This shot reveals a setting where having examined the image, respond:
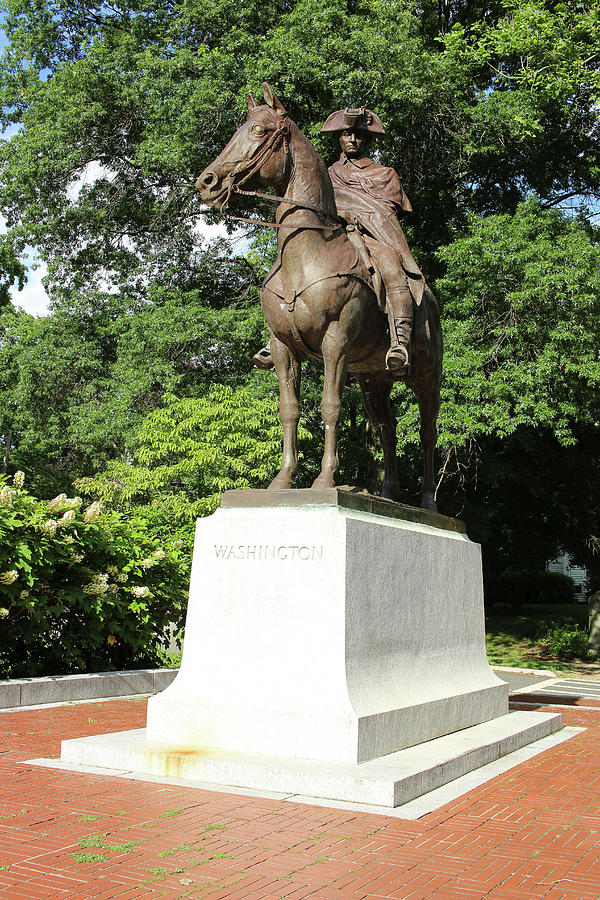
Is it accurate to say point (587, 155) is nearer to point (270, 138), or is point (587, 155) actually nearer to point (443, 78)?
point (443, 78)

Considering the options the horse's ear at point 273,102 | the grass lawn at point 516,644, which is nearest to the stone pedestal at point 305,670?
the horse's ear at point 273,102

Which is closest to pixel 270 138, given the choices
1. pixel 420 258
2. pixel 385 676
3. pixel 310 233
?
pixel 310 233

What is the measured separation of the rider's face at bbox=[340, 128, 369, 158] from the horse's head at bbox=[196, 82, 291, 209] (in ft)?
6.04

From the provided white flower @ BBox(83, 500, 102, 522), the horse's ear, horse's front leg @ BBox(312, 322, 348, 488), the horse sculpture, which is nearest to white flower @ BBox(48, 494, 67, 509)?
white flower @ BBox(83, 500, 102, 522)

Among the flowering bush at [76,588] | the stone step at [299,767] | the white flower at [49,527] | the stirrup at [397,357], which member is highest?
the stirrup at [397,357]

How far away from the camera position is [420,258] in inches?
820

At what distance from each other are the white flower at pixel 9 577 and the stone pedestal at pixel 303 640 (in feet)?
10.2

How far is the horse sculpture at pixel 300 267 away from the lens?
758 cm

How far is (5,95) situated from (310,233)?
18661mm

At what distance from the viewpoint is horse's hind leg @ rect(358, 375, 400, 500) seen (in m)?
9.83

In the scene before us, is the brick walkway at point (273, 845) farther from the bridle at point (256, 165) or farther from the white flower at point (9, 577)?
the bridle at point (256, 165)

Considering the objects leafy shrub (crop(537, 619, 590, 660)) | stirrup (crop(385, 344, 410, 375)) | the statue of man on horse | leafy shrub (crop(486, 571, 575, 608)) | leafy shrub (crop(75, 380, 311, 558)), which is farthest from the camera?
leafy shrub (crop(486, 571, 575, 608))

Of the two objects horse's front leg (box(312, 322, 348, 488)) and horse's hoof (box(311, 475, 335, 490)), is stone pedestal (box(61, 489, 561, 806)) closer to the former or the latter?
horse's hoof (box(311, 475, 335, 490))

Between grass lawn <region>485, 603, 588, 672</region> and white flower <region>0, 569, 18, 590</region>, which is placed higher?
white flower <region>0, 569, 18, 590</region>
